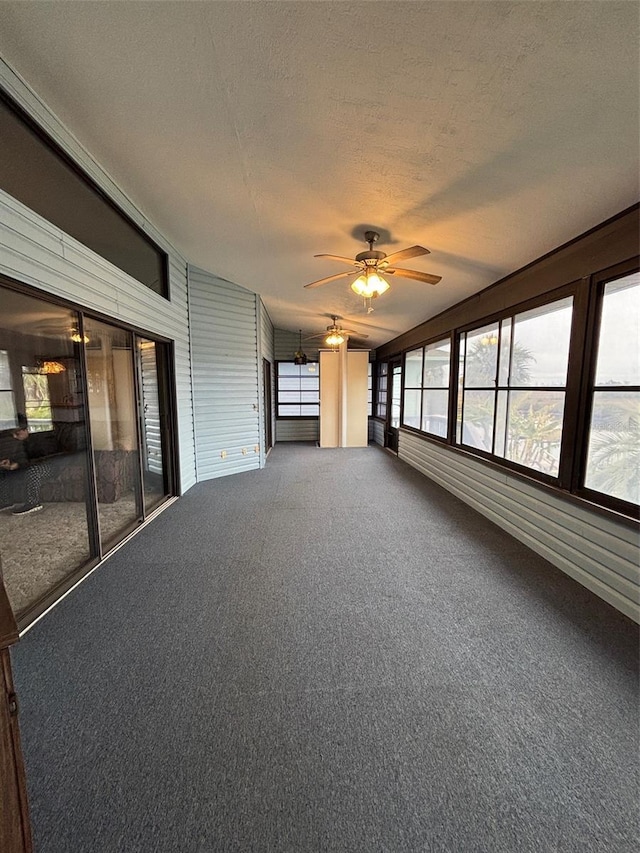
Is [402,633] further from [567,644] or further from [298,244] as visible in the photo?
[298,244]

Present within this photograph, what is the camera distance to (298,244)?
362cm

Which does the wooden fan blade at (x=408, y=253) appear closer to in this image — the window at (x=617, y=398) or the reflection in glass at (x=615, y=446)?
the window at (x=617, y=398)

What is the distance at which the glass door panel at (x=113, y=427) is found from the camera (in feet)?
10.0

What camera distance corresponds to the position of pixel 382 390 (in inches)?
369

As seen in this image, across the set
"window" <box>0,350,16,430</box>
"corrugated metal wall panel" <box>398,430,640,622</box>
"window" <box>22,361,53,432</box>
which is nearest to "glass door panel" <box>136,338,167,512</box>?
"window" <box>22,361,53,432</box>

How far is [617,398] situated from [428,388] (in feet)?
12.1

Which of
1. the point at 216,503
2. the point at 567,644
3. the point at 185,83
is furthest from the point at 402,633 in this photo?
the point at 185,83

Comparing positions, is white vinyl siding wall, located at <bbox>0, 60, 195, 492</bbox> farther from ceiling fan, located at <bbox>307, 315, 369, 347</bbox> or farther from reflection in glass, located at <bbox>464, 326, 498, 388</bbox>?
reflection in glass, located at <bbox>464, 326, 498, 388</bbox>

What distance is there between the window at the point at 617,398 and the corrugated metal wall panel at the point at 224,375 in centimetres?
481

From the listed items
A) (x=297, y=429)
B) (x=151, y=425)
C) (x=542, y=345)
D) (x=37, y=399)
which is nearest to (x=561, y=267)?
(x=542, y=345)

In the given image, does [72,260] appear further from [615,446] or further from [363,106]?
[615,446]

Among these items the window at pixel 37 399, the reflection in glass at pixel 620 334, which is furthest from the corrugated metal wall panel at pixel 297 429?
the reflection in glass at pixel 620 334

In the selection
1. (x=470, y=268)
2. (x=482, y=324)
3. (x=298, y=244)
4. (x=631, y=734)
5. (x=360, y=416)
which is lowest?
(x=631, y=734)

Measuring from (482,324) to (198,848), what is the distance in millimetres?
4775
